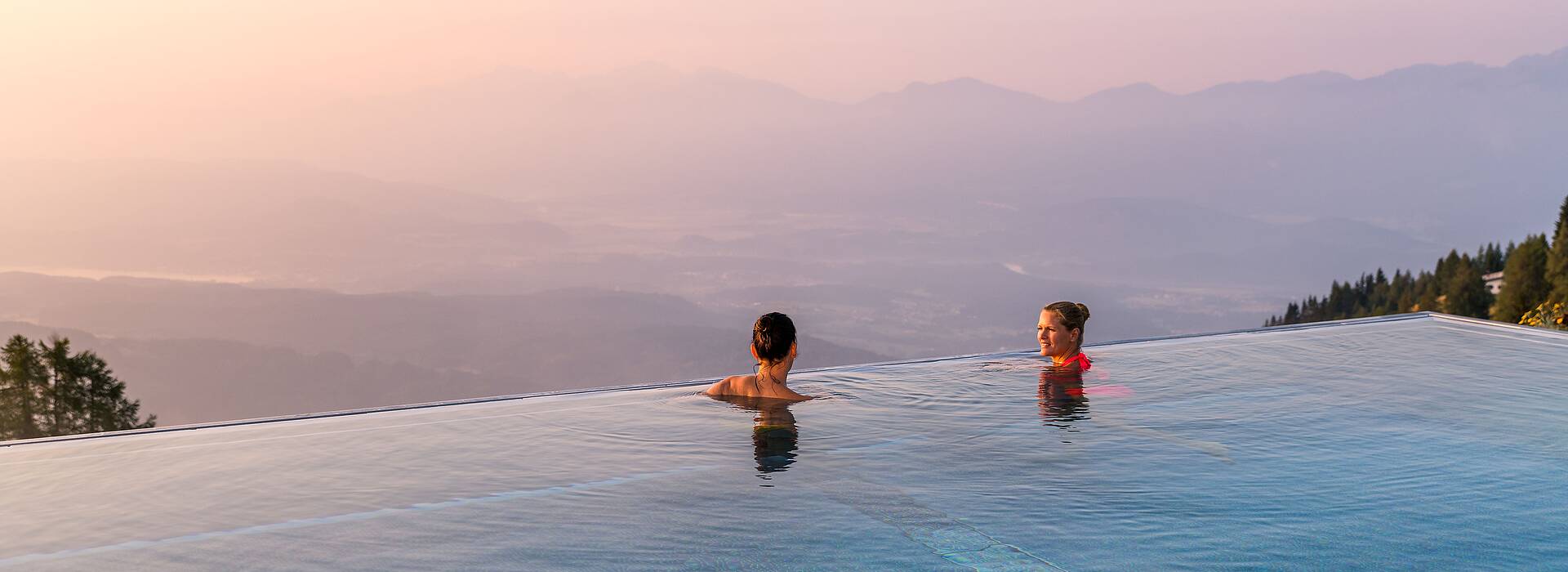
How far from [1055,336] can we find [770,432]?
319 centimetres

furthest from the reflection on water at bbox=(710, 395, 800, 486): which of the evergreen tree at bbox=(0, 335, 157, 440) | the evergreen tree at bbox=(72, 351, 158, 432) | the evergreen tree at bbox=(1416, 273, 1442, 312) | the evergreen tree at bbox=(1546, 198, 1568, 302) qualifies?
the evergreen tree at bbox=(1416, 273, 1442, 312)

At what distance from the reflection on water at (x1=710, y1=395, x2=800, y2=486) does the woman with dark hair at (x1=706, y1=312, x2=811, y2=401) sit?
0.05m

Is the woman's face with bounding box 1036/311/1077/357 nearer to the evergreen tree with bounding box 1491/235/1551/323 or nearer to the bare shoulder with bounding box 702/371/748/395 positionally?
the bare shoulder with bounding box 702/371/748/395

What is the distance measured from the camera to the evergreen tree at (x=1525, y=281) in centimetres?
7131

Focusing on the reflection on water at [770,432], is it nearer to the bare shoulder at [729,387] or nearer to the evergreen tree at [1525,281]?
the bare shoulder at [729,387]

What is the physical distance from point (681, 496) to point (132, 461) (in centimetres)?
363

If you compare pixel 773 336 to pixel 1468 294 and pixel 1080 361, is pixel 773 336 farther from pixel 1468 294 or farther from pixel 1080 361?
pixel 1468 294

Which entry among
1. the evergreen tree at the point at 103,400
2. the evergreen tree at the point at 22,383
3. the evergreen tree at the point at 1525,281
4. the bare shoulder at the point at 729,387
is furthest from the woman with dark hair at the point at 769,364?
the evergreen tree at the point at 1525,281

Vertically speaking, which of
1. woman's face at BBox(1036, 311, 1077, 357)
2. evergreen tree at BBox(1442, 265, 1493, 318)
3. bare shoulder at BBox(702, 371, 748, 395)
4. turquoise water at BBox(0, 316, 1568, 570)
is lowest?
turquoise water at BBox(0, 316, 1568, 570)

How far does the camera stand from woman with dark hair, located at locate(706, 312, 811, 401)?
7.33 meters

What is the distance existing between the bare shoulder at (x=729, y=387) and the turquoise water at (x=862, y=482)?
0.18 m

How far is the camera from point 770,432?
693 cm

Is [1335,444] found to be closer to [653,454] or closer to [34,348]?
[653,454]

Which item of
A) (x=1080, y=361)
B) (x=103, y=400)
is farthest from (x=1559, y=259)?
(x=103, y=400)
